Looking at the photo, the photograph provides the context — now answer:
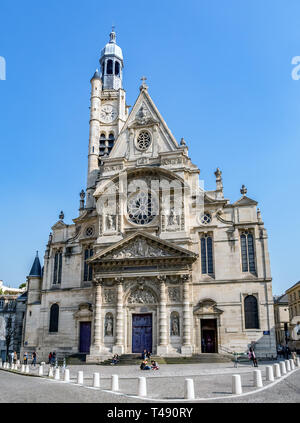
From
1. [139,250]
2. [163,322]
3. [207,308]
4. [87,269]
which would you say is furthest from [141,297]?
[87,269]

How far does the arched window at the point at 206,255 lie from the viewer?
118ft

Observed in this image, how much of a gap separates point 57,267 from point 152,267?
1180cm

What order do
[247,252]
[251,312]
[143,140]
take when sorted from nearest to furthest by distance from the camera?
[251,312], [247,252], [143,140]

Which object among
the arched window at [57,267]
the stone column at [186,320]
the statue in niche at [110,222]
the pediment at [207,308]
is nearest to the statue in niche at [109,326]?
the stone column at [186,320]

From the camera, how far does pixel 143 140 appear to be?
135ft

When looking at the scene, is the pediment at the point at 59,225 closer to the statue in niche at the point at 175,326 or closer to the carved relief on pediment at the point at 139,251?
the carved relief on pediment at the point at 139,251

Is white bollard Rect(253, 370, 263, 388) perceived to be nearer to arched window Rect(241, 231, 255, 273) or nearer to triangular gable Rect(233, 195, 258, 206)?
arched window Rect(241, 231, 255, 273)

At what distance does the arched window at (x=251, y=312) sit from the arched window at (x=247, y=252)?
238 cm

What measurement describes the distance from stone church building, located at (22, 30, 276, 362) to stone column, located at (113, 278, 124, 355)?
0.08 meters

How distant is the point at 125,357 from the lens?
32344 mm

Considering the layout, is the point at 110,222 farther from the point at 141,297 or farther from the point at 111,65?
the point at 111,65
